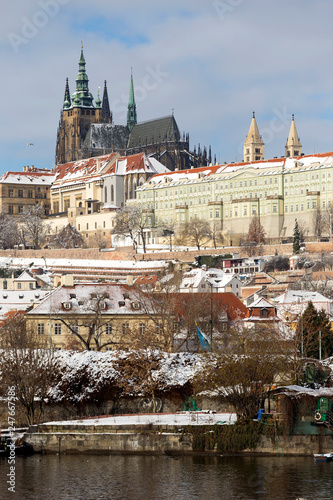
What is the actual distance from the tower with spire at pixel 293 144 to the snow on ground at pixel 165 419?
120 metres

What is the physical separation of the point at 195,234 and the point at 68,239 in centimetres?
1677

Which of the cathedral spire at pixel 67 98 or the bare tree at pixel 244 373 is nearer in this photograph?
the bare tree at pixel 244 373

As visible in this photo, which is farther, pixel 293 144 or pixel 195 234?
pixel 293 144

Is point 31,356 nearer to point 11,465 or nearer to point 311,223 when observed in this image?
point 11,465

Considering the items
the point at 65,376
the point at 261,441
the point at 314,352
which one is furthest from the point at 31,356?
the point at 314,352

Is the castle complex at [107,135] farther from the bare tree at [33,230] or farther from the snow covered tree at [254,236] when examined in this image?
the snow covered tree at [254,236]

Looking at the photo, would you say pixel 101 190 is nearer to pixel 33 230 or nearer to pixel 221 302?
pixel 33 230

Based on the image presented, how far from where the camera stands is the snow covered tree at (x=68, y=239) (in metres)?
138

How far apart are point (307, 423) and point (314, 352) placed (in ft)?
33.5

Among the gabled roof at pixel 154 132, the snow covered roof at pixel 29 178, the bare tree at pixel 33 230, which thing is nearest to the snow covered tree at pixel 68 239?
the bare tree at pixel 33 230

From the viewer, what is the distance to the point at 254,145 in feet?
522

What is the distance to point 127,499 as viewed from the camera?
3275cm

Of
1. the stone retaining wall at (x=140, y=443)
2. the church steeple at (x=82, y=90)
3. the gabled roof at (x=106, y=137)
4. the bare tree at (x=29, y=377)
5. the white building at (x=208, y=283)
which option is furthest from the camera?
the church steeple at (x=82, y=90)

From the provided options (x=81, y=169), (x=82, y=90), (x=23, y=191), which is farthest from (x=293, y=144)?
(x=82, y=90)
